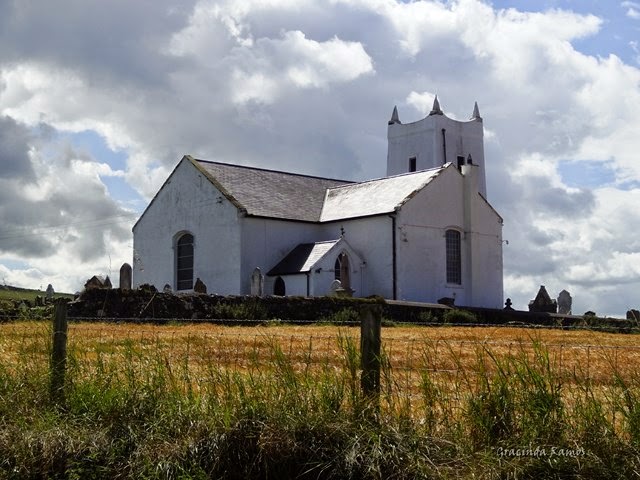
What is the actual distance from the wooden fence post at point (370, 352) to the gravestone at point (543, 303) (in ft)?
115

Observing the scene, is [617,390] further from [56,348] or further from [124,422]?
[56,348]

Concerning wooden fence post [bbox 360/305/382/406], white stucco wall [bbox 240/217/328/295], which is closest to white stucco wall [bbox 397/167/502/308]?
white stucco wall [bbox 240/217/328/295]

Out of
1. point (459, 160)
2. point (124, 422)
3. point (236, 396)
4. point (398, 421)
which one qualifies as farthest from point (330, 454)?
point (459, 160)

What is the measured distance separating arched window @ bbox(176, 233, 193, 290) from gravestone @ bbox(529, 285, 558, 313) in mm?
16918

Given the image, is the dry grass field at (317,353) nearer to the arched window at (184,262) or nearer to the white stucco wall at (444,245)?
the white stucco wall at (444,245)

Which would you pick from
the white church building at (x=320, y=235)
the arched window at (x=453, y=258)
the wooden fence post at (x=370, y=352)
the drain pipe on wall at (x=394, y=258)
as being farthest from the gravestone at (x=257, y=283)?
the wooden fence post at (x=370, y=352)

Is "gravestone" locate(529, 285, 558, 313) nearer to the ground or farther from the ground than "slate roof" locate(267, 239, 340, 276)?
nearer to the ground

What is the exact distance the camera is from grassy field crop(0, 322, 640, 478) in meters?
7.40

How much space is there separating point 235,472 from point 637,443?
142 inches

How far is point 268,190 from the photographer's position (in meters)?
44.5

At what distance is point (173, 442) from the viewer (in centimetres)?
859

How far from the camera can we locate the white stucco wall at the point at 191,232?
4131cm

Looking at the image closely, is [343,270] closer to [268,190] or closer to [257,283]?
[257,283]

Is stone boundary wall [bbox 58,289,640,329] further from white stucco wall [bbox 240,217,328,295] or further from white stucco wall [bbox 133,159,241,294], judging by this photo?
white stucco wall [bbox 133,159,241,294]
